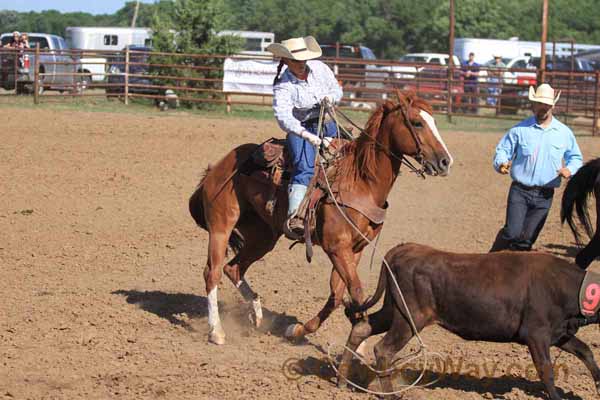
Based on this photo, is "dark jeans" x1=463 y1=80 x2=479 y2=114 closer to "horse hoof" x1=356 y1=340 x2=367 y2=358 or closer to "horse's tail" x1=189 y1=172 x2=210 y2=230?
"horse's tail" x1=189 y1=172 x2=210 y2=230

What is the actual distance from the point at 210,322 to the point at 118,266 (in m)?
2.37

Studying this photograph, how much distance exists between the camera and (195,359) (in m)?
6.08

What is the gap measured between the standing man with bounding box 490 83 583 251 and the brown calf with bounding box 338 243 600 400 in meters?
1.75

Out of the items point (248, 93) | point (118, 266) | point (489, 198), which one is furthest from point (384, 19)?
point (118, 266)

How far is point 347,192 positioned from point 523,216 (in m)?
1.71

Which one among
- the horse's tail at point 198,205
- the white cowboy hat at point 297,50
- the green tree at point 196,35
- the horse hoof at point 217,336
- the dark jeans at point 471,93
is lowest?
the horse hoof at point 217,336

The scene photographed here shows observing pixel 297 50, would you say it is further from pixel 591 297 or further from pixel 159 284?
pixel 159 284

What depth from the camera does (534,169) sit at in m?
7.07

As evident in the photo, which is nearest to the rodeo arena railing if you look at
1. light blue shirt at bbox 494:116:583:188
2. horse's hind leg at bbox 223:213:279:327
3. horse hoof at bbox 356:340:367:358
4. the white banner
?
the white banner

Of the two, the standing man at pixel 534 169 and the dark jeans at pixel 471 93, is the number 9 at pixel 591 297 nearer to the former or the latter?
the standing man at pixel 534 169

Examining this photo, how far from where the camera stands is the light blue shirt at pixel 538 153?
7.06 meters

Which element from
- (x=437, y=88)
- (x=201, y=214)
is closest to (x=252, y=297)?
(x=201, y=214)

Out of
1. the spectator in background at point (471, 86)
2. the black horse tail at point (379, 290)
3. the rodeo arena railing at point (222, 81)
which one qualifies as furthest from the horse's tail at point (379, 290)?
the spectator in background at point (471, 86)

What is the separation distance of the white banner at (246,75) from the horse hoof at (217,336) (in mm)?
15975
